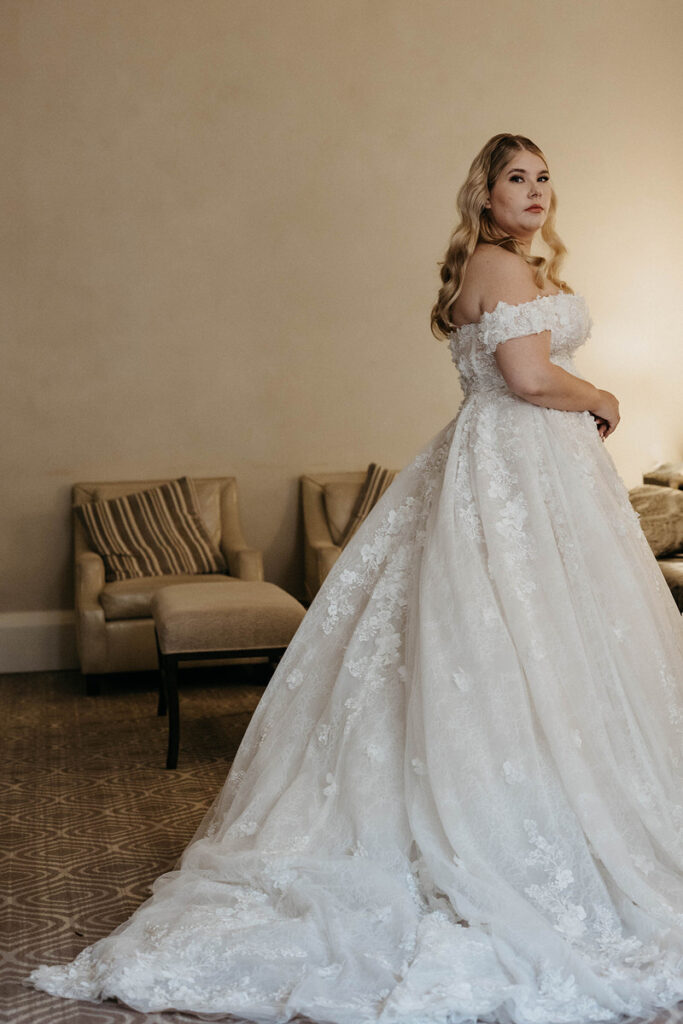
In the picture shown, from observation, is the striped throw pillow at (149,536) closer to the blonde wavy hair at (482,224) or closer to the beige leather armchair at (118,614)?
the beige leather armchair at (118,614)

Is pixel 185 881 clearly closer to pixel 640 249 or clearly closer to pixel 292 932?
pixel 292 932

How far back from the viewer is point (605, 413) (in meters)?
2.77

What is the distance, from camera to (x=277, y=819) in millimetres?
2480

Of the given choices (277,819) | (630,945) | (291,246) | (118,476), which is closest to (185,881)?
(277,819)

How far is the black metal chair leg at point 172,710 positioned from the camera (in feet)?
13.0

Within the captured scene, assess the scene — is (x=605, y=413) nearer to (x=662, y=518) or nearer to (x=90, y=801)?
(x=90, y=801)

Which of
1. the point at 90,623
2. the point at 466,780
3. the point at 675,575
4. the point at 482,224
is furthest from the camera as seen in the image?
the point at 90,623

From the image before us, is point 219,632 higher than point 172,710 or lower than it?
higher

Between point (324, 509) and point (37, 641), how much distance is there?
169 cm

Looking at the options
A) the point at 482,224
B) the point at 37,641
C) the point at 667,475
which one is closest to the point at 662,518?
the point at 667,475

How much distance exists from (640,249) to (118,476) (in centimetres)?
328

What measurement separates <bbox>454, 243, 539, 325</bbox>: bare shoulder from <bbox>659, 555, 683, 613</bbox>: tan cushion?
8.34ft

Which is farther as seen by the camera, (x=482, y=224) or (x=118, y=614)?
(x=118, y=614)

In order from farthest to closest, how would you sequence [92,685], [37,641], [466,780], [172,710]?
[37,641]
[92,685]
[172,710]
[466,780]
